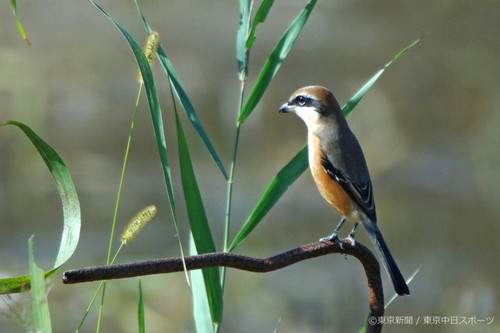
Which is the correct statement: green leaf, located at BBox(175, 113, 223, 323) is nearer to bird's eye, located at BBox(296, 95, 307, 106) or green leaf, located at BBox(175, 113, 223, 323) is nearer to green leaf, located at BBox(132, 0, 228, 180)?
green leaf, located at BBox(132, 0, 228, 180)

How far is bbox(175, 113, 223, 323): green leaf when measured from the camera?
1.79 m

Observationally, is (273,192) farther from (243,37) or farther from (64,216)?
(64,216)

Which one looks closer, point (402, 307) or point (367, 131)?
point (402, 307)

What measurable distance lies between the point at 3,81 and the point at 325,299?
2.15 m

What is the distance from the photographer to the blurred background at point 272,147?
15.8ft

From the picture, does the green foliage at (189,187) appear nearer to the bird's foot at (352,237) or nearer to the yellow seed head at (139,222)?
the yellow seed head at (139,222)

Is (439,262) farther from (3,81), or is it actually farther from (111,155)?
(3,81)

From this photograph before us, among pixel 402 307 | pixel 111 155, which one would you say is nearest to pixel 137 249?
pixel 111 155

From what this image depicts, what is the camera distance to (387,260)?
2.38m

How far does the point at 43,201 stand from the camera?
5.14 meters

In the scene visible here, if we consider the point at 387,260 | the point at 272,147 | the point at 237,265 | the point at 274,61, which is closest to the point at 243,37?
the point at 274,61

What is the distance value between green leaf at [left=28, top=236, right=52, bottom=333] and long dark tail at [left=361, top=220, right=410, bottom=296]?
980mm

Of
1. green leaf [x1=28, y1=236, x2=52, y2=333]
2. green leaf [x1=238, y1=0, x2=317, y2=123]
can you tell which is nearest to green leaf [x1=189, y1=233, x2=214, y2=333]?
green leaf [x1=238, y1=0, x2=317, y2=123]

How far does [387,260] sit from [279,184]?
0.50 meters
